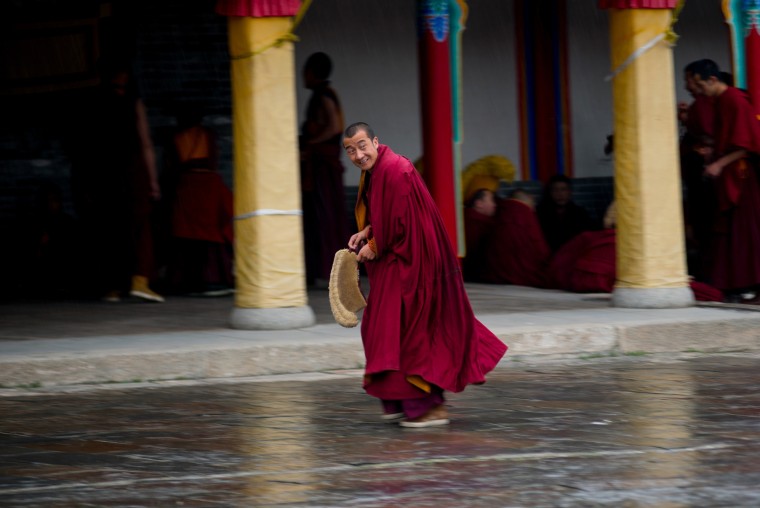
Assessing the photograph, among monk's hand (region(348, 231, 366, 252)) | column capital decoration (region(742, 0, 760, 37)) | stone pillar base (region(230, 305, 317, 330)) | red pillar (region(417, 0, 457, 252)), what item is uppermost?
column capital decoration (region(742, 0, 760, 37))

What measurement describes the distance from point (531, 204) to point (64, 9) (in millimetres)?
4514

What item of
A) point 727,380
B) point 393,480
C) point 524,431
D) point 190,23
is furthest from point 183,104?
point 393,480

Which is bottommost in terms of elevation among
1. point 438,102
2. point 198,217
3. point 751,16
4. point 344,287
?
point 344,287

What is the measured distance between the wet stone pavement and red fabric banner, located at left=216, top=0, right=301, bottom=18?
2.33 m

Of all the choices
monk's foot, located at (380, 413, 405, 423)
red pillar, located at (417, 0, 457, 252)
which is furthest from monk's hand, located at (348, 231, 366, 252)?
red pillar, located at (417, 0, 457, 252)

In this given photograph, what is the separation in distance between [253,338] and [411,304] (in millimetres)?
2565

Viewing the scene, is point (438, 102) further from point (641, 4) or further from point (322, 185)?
point (641, 4)

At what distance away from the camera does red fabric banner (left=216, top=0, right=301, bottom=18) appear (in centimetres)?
941

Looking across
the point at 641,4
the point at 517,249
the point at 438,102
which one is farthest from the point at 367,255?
the point at 517,249

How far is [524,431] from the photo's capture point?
6453 mm

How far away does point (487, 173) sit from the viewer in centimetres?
1436

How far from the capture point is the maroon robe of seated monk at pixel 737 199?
10844 millimetres

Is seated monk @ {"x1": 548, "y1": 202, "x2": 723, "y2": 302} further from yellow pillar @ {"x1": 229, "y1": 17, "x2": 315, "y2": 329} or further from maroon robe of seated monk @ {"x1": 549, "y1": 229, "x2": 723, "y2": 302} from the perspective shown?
yellow pillar @ {"x1": 229, "y1": 17, "x2": 315, "y2": 329}

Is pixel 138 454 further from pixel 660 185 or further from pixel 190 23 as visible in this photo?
pixel 190 23
